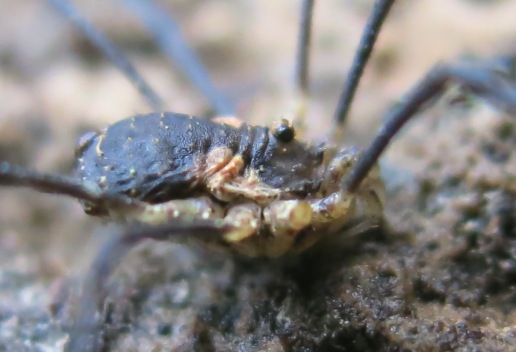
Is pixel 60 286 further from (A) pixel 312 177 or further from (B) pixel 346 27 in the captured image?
(B) pixel 346 27

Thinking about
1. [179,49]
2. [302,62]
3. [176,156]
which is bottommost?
[176,156]

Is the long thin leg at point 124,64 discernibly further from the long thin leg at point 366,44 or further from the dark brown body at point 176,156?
the long thin leg at point 366,44

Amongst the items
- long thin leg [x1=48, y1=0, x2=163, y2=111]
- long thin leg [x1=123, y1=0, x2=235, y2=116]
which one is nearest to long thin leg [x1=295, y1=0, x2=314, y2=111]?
long thin leg [x1=123, y1=0, x2=235, y2=116]

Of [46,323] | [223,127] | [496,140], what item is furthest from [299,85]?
[46,323]

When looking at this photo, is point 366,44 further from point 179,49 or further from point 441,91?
point 179,49

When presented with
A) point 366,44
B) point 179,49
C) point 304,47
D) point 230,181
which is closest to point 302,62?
point 304,47

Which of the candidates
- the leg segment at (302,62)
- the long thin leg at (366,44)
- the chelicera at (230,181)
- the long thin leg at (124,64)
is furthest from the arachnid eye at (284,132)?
the long thin leg at (124,64)

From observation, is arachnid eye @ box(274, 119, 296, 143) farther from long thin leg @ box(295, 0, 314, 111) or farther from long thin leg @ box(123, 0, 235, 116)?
long thin leg @ box(123, 0, 235, 116)
